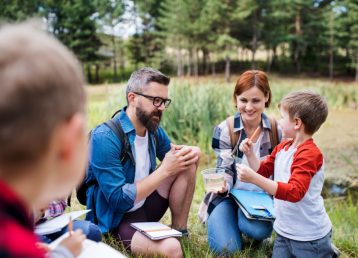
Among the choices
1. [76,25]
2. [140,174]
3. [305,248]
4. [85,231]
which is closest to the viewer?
[85,231]

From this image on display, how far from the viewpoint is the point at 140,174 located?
2.98 m

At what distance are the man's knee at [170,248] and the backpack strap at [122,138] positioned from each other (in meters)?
0.59

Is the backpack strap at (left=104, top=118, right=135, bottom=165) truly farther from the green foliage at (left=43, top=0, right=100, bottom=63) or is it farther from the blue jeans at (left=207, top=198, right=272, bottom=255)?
the green foliage at (left=43, top=0, right=100, bottom=63)

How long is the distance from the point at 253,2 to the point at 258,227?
33.4 meters

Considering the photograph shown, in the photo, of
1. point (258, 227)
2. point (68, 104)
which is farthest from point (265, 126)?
point (68, 104)

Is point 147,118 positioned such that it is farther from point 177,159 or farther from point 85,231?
point 85,231

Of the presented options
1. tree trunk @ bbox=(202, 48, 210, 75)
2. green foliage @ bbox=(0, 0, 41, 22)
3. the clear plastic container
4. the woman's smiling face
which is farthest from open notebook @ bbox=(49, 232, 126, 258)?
tree trunk @ bbox=(202, 48, 210, 75)

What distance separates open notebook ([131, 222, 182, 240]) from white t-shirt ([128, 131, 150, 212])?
0.58 feet

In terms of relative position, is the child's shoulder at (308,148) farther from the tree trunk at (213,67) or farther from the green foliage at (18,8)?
the tree trunk at (213,67)

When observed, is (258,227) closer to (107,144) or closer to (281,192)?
(281,192)

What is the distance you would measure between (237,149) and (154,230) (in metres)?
0.94

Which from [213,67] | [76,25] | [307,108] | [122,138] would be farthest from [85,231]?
[213,67]

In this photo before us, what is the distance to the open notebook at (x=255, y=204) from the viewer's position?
2986 mm

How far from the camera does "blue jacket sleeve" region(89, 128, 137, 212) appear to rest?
2.71 m
